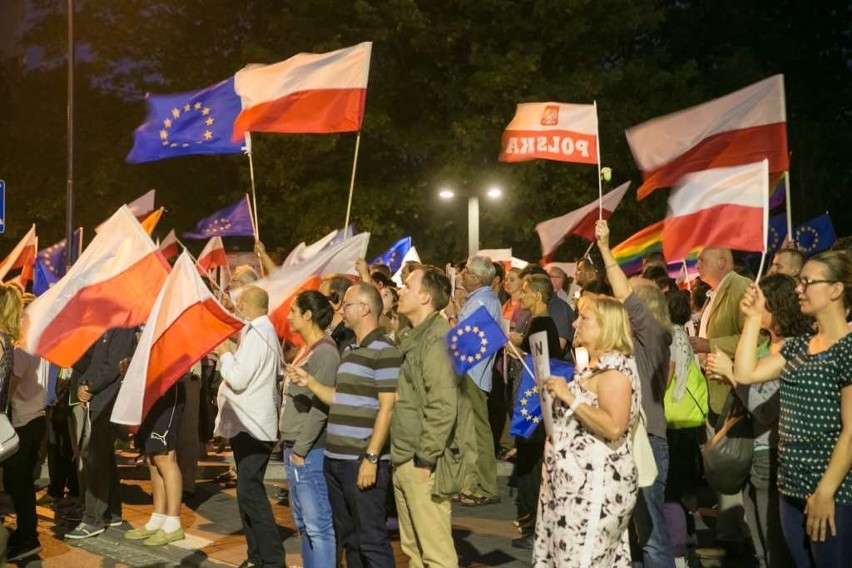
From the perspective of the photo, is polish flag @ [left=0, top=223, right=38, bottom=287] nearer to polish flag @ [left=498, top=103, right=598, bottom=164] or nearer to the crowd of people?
the crowd of people

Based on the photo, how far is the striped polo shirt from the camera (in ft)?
21.1

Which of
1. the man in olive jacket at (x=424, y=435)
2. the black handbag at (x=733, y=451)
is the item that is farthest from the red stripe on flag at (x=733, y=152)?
the man in olive jacket at (x=424, y=435)

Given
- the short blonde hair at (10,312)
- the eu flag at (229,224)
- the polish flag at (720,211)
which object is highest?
the eu flag at (229,224)

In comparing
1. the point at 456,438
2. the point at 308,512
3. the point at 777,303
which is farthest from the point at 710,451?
the point at 308,512

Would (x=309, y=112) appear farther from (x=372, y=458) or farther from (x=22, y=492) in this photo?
(x=372, y=458)

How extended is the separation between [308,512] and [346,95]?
15.6 feet

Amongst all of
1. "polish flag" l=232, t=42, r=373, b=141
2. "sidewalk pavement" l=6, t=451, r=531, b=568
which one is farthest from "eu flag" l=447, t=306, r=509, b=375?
"polish flag" l=232, t=42, r=373, b=141

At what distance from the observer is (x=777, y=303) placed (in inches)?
231

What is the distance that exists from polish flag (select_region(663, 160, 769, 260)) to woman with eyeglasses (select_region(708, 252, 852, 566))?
4.55ft

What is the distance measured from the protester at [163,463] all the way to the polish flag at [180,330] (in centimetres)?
146

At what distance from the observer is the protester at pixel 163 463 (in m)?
8.62

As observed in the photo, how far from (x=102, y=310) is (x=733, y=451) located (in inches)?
176

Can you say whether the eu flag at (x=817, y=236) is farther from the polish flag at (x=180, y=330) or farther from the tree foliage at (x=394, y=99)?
the tree foliage at (x=394, y=99)

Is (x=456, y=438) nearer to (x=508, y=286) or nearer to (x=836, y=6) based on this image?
(x=508, y=286)
